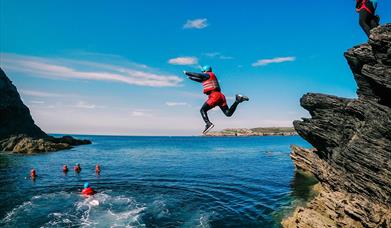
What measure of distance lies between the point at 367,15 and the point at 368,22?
0.62m

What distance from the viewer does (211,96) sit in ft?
37.0

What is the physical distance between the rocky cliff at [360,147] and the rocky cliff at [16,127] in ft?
279

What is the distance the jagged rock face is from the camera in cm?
10188

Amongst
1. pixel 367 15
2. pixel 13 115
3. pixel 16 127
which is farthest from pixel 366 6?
pixel 13 115

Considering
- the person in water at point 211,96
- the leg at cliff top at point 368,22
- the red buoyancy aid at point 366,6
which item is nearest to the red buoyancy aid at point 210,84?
the person in water at point 211,96

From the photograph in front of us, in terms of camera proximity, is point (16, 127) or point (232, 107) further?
point (16, 127)

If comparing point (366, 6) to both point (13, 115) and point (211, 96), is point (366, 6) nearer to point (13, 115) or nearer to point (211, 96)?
point (211, 96)

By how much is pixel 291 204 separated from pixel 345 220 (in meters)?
13.4

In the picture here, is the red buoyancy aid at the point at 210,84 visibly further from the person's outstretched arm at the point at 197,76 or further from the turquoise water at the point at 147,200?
the turquoise water at the point at 147,200

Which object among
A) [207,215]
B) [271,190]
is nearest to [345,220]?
[207,215]

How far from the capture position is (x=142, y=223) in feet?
83.3

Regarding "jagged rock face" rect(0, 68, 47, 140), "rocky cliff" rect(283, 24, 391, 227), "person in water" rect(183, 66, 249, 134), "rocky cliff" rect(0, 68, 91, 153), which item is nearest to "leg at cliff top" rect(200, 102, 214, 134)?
"person in water" rect(183, 66, 249, 134)

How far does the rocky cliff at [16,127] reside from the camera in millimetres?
90062

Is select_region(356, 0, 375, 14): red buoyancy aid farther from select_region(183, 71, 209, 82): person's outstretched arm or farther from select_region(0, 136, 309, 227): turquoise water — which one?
select_region(0, 136, 309, 227): turquoise water
